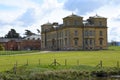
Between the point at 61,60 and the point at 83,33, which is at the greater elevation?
the point at 83,33

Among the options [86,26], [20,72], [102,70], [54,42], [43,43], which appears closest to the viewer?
[20,72]

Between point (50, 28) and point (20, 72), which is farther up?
point (50, 28)

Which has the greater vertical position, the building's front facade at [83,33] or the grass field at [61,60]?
the building's front facade at [83,33]

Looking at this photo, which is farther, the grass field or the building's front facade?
the building's front facade

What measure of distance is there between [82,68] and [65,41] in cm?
9448

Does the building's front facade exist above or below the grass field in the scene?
above

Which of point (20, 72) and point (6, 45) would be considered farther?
point (6, 45)

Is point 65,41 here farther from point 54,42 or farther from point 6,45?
point 6,45

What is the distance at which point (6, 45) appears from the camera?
170m

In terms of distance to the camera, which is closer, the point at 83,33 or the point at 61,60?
the point at 61,60

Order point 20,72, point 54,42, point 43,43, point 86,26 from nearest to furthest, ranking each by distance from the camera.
A: 1. point 20,72
2. point 86,26
3. point 54,42
4. point 43,43

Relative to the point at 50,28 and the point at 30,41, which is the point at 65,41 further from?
the point at 30,41

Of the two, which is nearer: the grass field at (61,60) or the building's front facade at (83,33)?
the grass field at (61,60)

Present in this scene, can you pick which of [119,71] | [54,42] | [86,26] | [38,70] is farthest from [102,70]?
[54,42]
